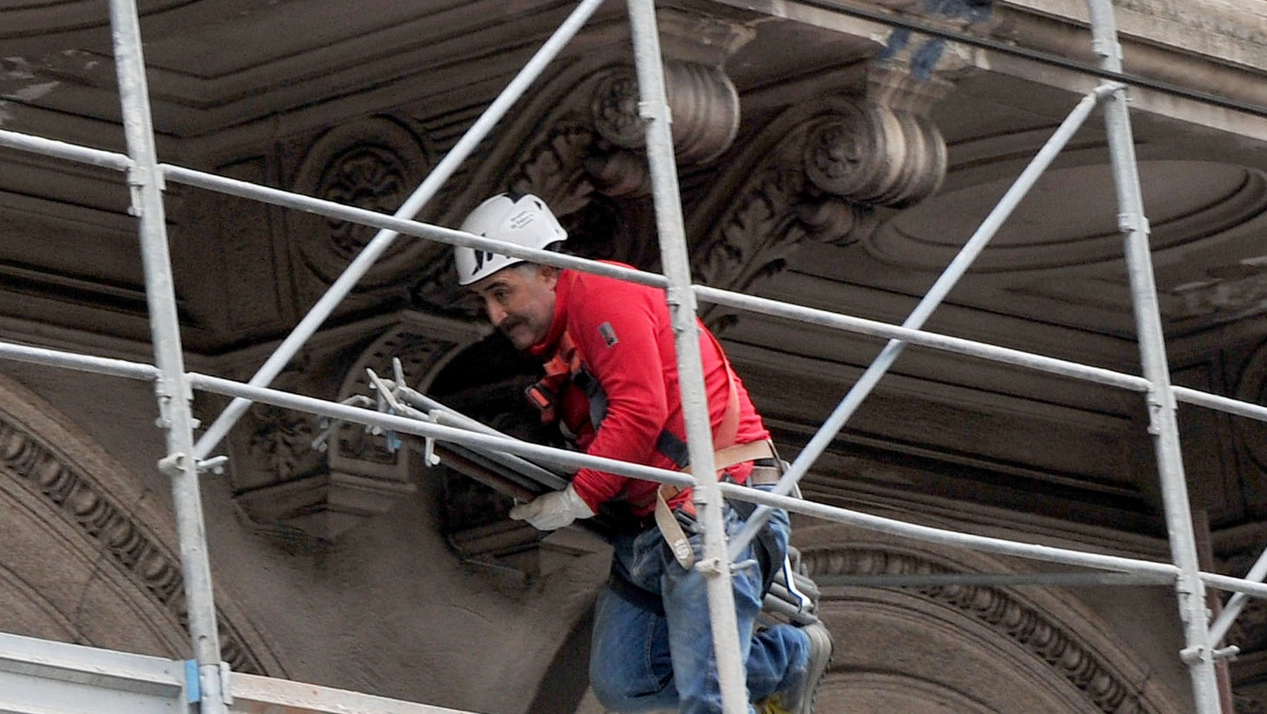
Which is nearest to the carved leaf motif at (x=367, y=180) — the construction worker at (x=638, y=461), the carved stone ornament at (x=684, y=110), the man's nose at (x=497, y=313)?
the construction worker at (x=638, y=461)

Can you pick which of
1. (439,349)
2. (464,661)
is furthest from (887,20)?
(464,661)

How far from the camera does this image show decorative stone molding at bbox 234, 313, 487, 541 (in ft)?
24.8

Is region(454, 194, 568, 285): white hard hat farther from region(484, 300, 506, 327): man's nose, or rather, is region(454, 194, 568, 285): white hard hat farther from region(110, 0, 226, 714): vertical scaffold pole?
region(110, 0, 226, 714): vertical scaffold pole

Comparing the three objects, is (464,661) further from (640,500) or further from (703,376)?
(703,376)

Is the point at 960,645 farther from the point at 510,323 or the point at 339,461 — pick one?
the point at 510,323

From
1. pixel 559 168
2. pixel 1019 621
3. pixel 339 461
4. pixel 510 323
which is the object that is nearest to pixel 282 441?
pixel 339 461

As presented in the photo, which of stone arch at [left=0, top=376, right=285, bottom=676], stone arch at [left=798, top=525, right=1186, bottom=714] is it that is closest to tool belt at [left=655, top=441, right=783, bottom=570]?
stone arch at [left=0, top=376, right=285, bottom=676]

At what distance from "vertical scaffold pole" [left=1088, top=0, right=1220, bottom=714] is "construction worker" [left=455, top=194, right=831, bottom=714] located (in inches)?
32.0

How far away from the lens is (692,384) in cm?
604

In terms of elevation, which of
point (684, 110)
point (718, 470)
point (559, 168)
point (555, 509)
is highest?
point (559, 168)

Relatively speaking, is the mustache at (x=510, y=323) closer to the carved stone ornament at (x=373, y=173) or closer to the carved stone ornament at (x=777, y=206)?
the carved stone ornament at (x=373, y=173)

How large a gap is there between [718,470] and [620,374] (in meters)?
0.32

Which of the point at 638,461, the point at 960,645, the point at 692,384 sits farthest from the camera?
the point at 960,645

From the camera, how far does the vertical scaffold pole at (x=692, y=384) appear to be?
19.6 feet
